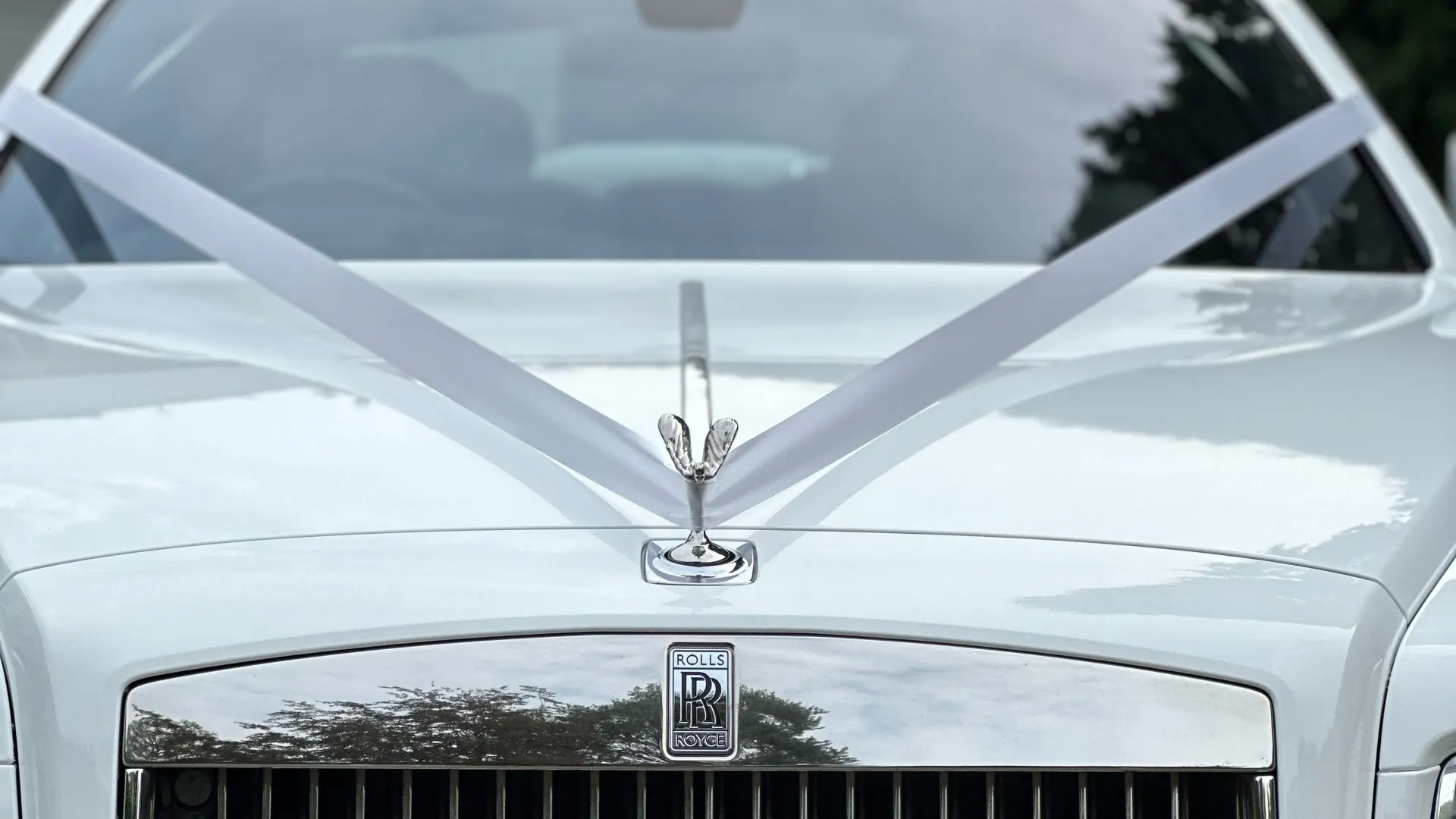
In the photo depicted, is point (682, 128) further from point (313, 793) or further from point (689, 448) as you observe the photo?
point (313, 793)

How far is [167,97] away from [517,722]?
5.62 feet

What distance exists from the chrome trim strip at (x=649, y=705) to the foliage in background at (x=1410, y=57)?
397 inches

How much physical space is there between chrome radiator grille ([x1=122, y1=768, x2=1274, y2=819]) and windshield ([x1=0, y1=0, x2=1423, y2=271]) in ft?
3.93

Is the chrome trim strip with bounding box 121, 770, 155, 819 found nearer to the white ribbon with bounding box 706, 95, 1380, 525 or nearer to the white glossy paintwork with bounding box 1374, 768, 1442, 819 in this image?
the white ribbon with bounding box 706, 95, 1380, 525

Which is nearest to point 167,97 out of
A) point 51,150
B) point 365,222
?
point 51,150

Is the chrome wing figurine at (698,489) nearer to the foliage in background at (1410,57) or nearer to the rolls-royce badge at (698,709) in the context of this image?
the rolls-royce badge at (698,709)

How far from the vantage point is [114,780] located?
1602mm

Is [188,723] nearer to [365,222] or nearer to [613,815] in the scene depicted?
[613,815]

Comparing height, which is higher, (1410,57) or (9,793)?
(1410,57)

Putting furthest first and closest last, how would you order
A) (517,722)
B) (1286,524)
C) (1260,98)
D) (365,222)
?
(1260,98)
(365,222)
(1286,524)
(517,722)

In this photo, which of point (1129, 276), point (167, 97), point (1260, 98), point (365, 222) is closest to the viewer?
point (1129, 276)

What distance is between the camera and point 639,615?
1590 mm

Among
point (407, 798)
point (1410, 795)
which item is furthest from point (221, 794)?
point (1410, 795)

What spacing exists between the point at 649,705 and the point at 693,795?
0.10m
